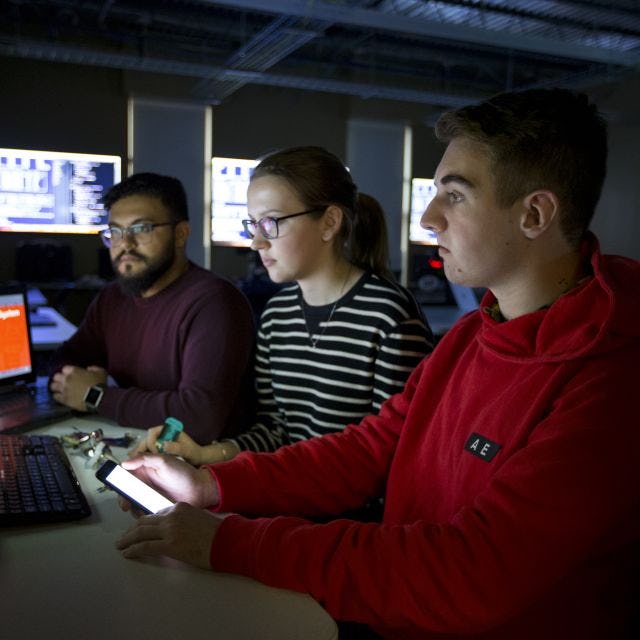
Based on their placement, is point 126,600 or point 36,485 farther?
point 36,485

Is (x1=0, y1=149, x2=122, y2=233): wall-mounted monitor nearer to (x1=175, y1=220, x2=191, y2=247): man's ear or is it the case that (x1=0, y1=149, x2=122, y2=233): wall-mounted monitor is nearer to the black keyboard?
(x1=175, y1=220, x2=191, y2=247): man's ear

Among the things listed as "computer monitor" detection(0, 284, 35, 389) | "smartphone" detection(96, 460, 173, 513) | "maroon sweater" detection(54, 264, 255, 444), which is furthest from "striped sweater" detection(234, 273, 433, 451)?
"computer monitor" detection(0, 284, 35, 389)

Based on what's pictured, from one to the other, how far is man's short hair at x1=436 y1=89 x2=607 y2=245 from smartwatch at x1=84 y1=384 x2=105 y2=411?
1281 millimetres

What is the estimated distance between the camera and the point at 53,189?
729 cm

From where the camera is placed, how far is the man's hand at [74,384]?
195 centimetres

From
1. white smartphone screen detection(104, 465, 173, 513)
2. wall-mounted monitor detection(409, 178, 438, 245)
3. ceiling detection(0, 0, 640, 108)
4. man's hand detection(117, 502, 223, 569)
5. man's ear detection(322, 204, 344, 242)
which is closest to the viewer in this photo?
man's hand detection(117, 502, 223, 569)

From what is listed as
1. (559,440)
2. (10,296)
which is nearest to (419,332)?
(559,440)

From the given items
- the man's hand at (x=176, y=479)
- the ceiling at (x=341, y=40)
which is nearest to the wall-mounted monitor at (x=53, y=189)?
the ceiling at (x=341, y=40)

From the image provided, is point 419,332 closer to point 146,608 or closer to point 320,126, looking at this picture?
point 146,608

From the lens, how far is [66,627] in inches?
34.2

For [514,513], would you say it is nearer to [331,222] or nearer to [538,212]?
[538,212]

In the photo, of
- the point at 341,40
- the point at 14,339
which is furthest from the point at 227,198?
the point at 14,339

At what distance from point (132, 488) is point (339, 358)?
2.26 feet

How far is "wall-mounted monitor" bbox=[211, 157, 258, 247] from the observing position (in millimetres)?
7953
